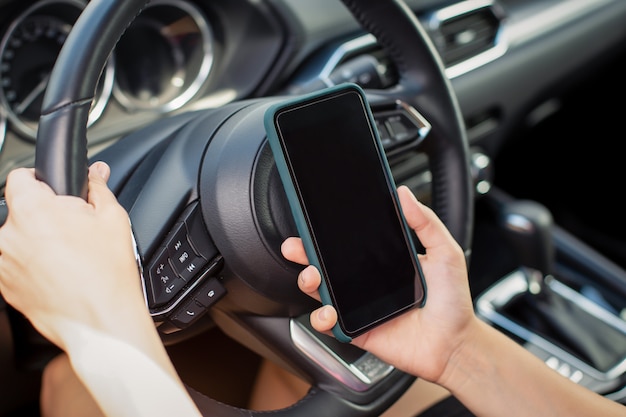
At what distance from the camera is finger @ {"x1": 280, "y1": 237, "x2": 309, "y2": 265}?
791 mm

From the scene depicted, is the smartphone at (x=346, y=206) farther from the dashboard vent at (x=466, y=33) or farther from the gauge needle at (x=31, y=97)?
the dashboard vent at (x=466, y=33)

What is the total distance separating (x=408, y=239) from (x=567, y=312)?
2.80ft

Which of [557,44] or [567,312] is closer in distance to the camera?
[567,312]

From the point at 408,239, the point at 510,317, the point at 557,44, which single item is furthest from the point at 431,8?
the point at 408,239

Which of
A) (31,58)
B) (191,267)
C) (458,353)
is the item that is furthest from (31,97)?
(458,353)

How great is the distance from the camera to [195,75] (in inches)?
48.9

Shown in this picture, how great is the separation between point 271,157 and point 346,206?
10 centimetres

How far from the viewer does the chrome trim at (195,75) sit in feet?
3.88

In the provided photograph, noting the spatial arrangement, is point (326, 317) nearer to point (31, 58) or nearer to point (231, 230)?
point (231, 230)

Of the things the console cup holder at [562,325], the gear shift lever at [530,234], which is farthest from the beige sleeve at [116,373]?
the gear shift lever at [530,234]

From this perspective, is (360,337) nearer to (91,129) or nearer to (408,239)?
(408,239)

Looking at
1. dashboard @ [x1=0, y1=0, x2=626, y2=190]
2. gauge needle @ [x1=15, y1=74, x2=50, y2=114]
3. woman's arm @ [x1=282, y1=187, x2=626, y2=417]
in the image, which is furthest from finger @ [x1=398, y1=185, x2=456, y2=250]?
gauge needle @ [x1=15, y1=74, x2=50, y2=114]

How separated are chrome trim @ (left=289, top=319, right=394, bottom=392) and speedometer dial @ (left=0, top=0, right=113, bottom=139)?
1.52 ft

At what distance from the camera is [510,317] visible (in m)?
1.57
